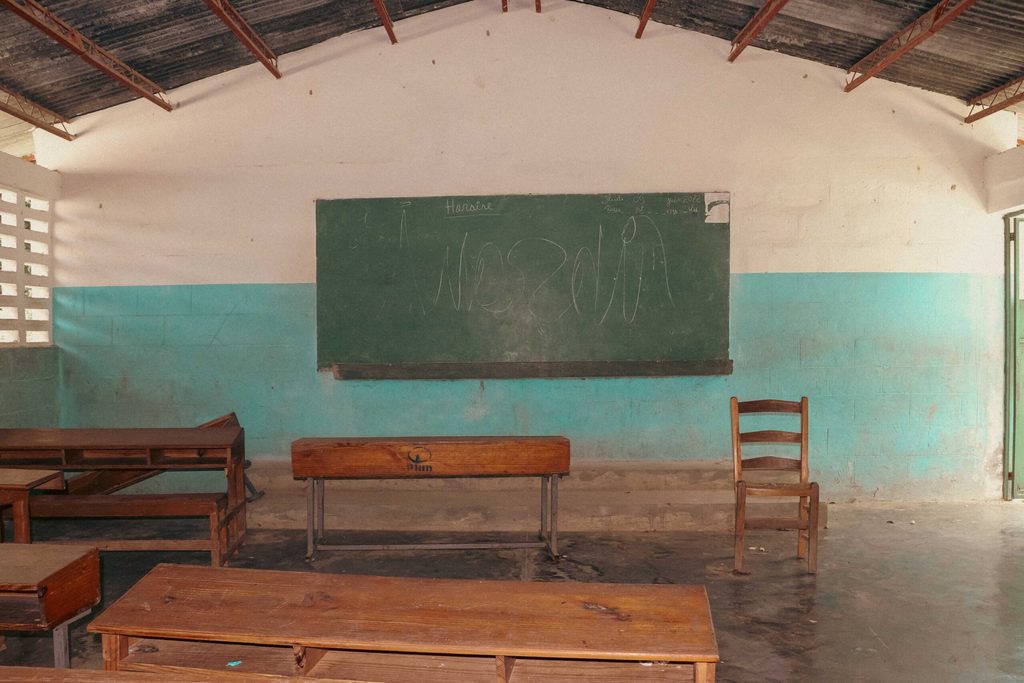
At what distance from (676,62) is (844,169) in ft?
4.86

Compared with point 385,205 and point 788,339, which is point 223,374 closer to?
point 385,205

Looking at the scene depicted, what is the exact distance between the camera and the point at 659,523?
4.61 metres

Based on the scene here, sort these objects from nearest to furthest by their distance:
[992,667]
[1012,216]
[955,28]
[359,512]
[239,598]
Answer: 1. [239,598]
2. [992,667]
3. [955,28]
4. [359,512]
5. [1012,216]

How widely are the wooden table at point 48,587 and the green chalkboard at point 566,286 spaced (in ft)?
11.0

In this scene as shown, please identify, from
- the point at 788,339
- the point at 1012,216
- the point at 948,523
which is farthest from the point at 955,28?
the point at 948,523

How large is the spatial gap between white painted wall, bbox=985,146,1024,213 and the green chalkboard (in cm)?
197

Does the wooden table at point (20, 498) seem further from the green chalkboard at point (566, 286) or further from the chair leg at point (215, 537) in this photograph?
the green chalkboard at point (566, 286)

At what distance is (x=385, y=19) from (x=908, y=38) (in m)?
3.37

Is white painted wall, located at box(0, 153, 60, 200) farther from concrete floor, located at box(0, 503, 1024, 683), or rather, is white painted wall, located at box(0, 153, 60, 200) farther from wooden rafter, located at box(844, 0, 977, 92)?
wooden rafter, located at box(844, 0, 977, 92)

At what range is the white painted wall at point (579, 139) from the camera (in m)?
5.29

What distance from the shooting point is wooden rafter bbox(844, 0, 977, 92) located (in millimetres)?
3945

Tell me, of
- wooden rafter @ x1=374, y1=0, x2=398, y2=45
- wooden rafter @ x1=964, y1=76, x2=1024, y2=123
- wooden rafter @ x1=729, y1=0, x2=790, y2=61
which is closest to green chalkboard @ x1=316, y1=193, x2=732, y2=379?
wooden rafter @ x1=729, y1=0, x2=790, y2=61

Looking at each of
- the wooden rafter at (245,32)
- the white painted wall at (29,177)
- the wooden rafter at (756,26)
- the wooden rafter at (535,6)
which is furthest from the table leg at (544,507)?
the white painted wall at (29,177)

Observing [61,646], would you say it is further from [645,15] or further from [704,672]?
[645,15]
